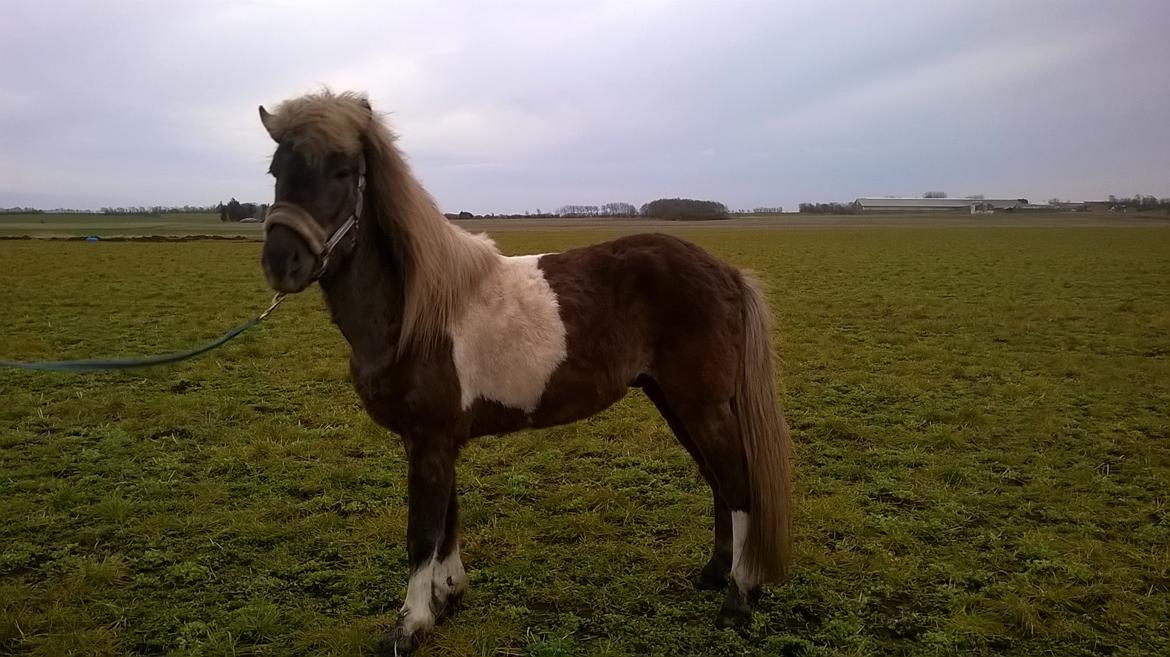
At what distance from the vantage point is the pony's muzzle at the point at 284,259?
7.73 feet

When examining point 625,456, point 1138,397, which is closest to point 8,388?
point 625,456

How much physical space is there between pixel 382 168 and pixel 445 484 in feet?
4.42

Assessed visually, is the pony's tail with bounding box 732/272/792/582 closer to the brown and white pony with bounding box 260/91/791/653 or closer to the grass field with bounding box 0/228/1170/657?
the brown and white pony with bounding box 260/91/791/653

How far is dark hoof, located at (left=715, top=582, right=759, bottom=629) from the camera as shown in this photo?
314cm

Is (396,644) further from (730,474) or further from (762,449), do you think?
(762,449)

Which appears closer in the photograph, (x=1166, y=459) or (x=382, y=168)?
(x=382, y=168)

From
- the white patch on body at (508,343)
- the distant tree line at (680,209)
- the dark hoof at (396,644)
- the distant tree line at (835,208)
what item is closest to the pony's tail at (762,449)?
the white patch on body at (508,343)

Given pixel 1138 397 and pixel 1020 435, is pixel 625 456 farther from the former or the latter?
pixel 1138 397

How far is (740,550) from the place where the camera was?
3.20m

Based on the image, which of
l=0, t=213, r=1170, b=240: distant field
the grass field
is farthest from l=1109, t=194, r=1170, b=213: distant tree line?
the grass field

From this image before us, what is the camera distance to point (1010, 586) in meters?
3.38

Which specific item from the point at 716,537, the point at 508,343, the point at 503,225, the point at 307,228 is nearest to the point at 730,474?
the point at 716,537

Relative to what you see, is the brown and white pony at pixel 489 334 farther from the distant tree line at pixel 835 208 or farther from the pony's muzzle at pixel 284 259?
the distant tree line at pixel 835 208

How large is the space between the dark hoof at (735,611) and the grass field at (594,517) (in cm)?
8
